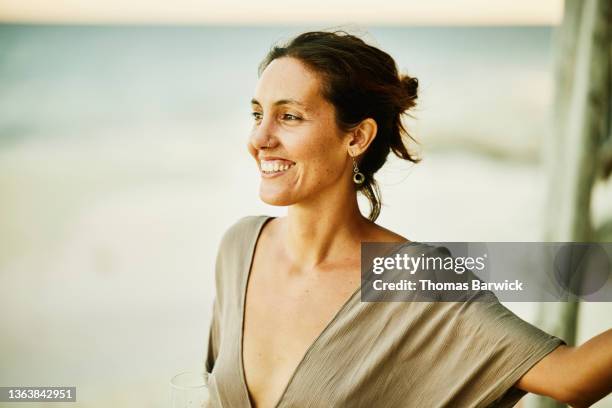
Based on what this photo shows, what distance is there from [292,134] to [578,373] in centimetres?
57

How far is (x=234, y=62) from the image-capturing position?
189cm

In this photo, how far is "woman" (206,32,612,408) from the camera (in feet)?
2.97

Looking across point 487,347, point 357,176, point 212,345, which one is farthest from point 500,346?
point 212,345

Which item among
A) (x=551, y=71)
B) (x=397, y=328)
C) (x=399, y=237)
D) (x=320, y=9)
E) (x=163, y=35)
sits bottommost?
(x=397, y=328)

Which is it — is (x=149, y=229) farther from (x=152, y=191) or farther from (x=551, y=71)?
(x=551, y=71)

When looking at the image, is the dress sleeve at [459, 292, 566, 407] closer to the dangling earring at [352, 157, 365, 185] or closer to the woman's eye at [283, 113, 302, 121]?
the dangling earring at [352, 157, 365, 185]

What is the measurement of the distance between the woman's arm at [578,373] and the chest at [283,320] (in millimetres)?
342

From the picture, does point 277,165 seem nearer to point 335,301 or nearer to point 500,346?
Result: point 335,301

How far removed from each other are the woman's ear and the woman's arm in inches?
18.3

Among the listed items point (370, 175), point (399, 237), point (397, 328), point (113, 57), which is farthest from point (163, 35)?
point (397, 328)

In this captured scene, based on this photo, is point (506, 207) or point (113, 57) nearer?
point (506, 207)

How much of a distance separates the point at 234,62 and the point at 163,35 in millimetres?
254

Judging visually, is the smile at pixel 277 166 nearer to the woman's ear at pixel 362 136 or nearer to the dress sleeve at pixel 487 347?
the woman's ear at pixel 362 136

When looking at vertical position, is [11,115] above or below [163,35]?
below
